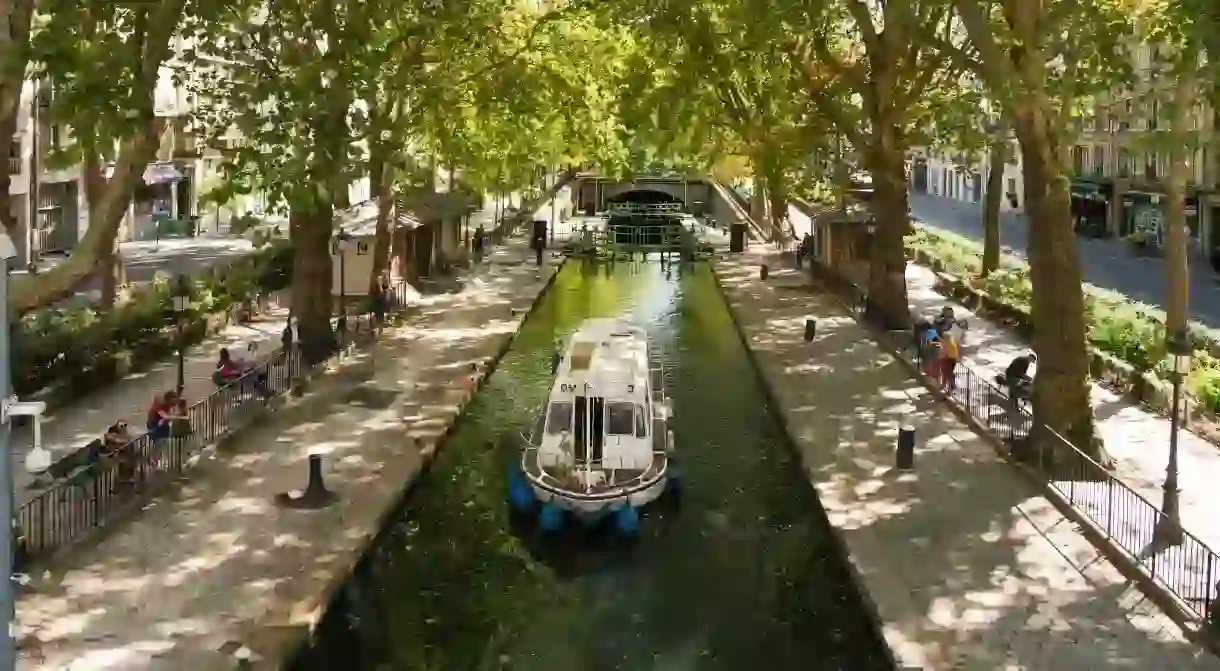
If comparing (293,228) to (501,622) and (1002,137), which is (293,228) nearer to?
(501,622)

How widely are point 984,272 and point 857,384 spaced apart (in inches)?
803

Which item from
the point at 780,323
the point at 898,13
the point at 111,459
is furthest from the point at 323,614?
the point at 780,323

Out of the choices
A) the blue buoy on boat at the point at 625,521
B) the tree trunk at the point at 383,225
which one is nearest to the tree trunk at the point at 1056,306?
the blue buoy on boat at the point at 625,521

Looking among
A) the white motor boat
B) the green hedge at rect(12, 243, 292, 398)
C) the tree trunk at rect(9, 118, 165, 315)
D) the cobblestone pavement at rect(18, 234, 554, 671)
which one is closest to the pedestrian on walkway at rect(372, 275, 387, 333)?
the green hedge at rect(12, 243, 292, 398)

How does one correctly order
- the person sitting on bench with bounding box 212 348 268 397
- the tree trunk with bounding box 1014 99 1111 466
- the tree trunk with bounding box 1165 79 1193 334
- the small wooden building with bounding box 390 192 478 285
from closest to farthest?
the tree trunk with bounding box 1014 99 1111 466, the person sitting on bench with bounding box 212 348 268 397, the tree trunk with bounding box 1165 79 1193 334, the small wooden building with bounding box 390 192 478 285

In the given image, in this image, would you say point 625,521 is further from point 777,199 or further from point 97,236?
point 777,199

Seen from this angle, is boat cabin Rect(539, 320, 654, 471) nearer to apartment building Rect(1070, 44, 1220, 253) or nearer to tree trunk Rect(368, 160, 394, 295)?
tree trunk Rect(368, 160, 394, 295)

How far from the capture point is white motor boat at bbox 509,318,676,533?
72.5 feet

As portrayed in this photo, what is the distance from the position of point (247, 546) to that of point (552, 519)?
5.08 m

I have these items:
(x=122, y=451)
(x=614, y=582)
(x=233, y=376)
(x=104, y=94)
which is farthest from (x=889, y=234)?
(x=104, y=94)

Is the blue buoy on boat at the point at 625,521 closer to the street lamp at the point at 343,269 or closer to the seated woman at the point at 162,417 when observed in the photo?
the seated woman at the point at 162,417

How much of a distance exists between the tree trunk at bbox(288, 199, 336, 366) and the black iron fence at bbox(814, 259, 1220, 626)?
14.8 metres

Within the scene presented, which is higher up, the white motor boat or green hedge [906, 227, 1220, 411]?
green hedge [906, 227, 1220, 411]

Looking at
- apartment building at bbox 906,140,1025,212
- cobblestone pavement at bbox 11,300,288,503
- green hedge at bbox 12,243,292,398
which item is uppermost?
apartment building at bbox 906,140,1025,212
